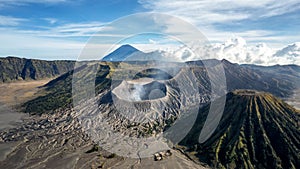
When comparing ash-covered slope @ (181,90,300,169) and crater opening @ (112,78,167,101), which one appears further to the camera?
crater opening @ (112,78,167,101)

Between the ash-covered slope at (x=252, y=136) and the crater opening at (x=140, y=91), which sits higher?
the crater opening at (x=140, y=91)

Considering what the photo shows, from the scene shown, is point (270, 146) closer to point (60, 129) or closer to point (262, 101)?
point (262, 101)

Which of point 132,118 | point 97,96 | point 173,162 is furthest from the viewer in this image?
point 97,96

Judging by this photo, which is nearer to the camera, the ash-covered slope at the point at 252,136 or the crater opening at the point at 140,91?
the ash-covered slope at the point at 252,136

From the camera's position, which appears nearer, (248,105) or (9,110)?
(248,105)

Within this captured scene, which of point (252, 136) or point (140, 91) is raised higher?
point (140, 91)

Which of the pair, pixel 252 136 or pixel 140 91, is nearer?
pixel 252 136

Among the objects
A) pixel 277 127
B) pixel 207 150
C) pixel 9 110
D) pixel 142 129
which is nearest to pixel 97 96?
pixel 142 129

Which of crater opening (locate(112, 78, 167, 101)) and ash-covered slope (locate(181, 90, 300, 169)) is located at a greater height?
crater opening (locate(112, 78, 167, 101))
